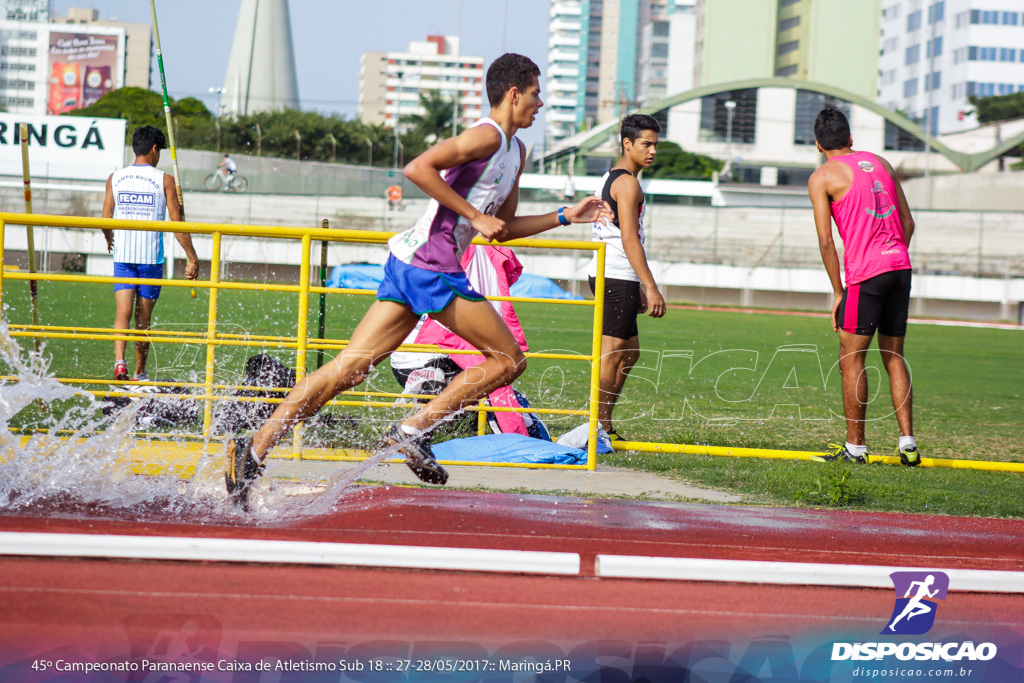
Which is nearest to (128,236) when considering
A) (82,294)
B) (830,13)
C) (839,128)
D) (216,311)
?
(216,311)

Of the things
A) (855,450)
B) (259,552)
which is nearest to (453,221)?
(259,552)

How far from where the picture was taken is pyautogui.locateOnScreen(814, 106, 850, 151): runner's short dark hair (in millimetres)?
6008

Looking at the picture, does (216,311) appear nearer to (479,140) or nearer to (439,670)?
(479,140)

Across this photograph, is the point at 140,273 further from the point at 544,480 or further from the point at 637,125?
the point at 637,125

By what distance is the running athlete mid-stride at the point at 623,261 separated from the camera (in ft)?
19.4

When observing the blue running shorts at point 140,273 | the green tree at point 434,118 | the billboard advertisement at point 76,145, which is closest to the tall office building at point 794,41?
the green tree at point 434,118

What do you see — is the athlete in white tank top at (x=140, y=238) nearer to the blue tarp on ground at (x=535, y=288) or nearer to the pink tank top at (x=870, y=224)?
the pink tank top at (x=870, y=224)

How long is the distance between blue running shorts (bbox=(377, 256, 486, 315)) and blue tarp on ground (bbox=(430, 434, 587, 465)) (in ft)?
5.97

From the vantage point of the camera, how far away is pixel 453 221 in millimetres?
3932

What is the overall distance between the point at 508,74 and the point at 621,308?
93.5 inches

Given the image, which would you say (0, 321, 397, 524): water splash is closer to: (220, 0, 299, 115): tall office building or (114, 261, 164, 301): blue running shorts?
(114, 261, 164, 301): blue running shorts

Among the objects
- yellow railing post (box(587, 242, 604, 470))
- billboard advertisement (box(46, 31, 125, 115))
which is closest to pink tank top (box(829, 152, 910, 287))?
yellow railing post (box(587, 242, 604, 470))

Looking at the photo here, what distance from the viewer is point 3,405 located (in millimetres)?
4598

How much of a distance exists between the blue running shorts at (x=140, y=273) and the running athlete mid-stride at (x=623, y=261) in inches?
123
